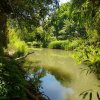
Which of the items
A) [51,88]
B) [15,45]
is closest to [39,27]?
[51,88]

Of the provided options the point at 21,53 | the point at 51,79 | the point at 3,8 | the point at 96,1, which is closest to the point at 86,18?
the point at 96,1

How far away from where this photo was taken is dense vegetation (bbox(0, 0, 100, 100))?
393 centimetres

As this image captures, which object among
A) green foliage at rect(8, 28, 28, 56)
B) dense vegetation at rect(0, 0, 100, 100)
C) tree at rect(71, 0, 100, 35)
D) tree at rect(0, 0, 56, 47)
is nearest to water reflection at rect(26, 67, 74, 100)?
dense vegetation at rect(0, 0, 100, 100)

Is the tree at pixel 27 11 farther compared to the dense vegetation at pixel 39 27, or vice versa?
the tree at pixel 27 11

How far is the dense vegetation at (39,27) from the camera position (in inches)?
155

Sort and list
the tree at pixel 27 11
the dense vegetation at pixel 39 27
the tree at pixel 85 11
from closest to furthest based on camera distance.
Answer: the tree at pixel 85 11 → the dense vegetation at pixel 39 27 → the tree at pixel 27 11

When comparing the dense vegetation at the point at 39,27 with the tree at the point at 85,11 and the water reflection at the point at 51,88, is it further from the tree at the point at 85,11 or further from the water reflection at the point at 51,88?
the water reflection at the point at 51,88

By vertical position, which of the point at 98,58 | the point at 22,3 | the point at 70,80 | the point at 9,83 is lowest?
the point at 70,80

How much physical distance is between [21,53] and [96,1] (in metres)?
11.9

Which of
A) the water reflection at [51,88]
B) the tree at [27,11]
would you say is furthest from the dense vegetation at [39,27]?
the water reflection at [51,88]

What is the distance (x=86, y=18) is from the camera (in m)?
3.86

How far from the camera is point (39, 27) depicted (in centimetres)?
1100

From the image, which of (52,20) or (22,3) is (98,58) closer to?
(22,3)

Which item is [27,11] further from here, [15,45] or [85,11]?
[15,45]
